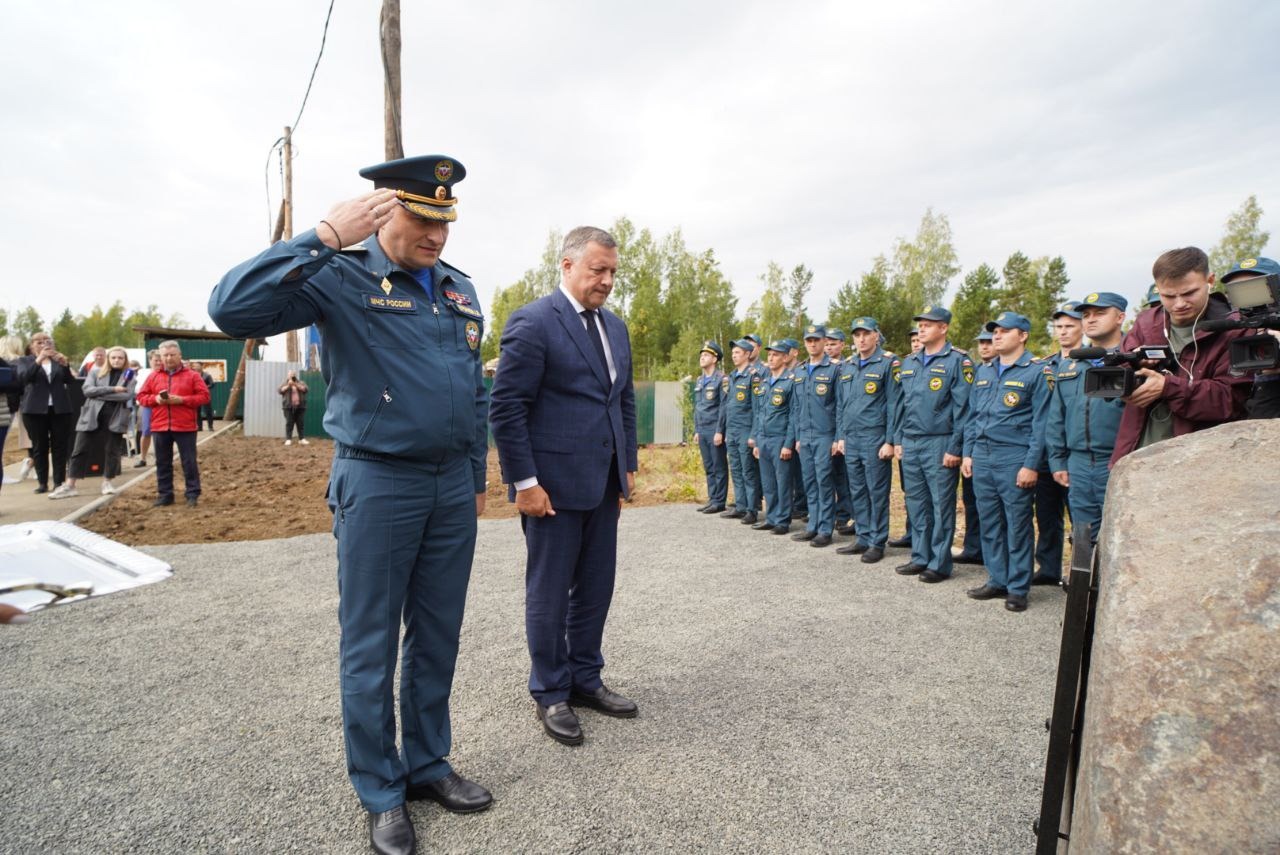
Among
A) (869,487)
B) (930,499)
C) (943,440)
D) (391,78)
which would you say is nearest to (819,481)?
(869,487)

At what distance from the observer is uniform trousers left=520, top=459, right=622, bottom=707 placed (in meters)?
2.98

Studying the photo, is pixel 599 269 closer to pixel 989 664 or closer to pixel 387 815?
pixel 387 815

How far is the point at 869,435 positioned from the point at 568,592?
14.4 ft

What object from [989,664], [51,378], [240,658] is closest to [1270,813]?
[989,664]

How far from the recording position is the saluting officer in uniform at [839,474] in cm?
733

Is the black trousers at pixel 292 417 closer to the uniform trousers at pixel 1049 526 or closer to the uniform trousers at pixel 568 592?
the uniform trousers at pixel 568 592

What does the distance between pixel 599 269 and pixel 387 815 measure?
2120 mm

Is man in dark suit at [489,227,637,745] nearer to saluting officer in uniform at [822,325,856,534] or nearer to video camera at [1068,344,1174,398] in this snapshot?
video camera at [1068,344,1174,398]

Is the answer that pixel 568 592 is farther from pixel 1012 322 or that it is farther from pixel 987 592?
pixel 1012 322

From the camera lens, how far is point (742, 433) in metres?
8.82

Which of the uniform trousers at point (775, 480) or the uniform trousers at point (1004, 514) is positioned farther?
the uniform trousers at point (775, 480)

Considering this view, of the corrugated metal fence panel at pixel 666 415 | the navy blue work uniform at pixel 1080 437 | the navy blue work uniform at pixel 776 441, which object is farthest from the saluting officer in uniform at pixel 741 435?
the corrugated metal fence panel at pixel 666 415

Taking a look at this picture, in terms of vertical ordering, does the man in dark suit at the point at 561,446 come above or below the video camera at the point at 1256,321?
below

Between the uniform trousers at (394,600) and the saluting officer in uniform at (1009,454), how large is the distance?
401 centimetres
